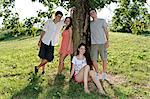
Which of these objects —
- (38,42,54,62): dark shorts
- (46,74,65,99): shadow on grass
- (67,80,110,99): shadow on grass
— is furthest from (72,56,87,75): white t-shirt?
(38,42,54,62): dark shorts

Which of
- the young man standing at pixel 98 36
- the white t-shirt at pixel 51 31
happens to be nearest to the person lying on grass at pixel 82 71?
the young man standing at pixel 98 36

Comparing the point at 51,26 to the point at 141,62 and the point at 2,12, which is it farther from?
the point at 141,62

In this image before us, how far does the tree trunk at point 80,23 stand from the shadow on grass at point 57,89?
0.98m

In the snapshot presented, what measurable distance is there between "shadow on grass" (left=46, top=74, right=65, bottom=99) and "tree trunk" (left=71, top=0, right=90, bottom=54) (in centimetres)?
98

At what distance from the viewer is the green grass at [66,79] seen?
9.89 meters

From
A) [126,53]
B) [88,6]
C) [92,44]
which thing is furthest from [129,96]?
[126,53]

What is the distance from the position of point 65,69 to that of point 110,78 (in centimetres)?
170

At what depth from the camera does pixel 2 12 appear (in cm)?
1288

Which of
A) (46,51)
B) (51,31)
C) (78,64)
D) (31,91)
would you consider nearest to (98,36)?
(78,64)

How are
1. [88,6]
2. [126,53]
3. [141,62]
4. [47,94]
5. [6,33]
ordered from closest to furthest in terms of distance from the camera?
[47,94] < [88,6] < [141,62] < [126,53] < [6,33]

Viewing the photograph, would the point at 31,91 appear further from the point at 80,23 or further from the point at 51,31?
the point at 80,23

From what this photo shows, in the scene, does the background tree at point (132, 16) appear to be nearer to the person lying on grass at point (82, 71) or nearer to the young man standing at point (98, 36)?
the young man standing at point (98, 36)

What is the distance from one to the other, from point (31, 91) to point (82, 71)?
1.37 m

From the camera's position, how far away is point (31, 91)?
396 inches
